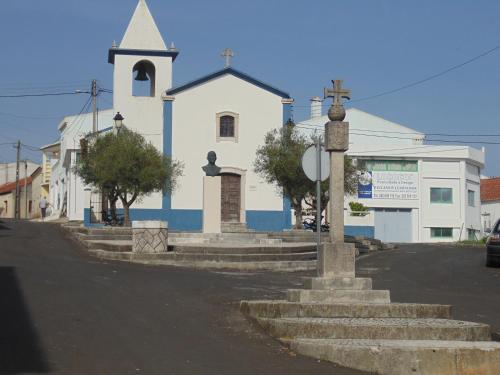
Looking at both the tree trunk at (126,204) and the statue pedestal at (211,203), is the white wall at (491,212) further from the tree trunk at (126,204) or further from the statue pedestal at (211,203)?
the statue pedestal at (211,203)

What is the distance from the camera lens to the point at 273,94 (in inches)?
1490

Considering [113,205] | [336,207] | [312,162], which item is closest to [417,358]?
[336,207]

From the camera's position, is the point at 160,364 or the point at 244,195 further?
→ the point at 244,195

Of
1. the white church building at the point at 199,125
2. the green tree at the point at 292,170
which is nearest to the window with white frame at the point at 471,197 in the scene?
the white church building at the point at 199,125

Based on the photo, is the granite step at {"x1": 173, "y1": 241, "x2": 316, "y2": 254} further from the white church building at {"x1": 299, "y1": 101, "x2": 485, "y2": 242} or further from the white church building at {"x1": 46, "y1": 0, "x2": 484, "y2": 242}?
the white church building at {"x1": 299, "y1": 101, "x2": 485, "y2": 242}

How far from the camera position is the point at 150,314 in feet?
34.1

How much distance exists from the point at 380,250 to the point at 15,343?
23.5 meters

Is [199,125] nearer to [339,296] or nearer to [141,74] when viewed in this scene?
[141,74]

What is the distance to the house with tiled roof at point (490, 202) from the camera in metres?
62.8

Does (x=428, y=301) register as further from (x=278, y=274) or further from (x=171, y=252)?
(x=171, y=252)

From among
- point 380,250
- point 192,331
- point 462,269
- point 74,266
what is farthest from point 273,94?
point 192,331

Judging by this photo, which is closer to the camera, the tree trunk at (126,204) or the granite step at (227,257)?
the granite step at (227,257)

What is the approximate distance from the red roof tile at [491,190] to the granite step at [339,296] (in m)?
55.2

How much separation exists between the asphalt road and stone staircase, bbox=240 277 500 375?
225 millimetres
